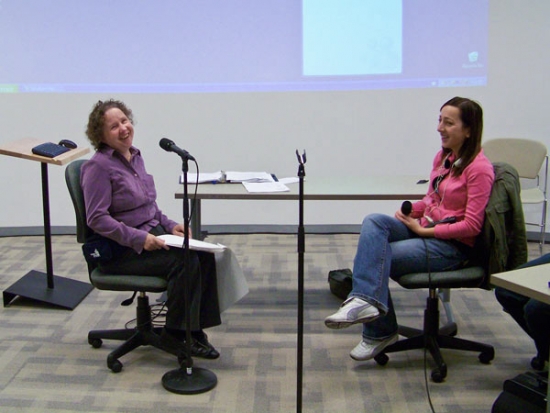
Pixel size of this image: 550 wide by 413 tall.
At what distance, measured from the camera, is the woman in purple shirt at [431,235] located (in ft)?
7.52

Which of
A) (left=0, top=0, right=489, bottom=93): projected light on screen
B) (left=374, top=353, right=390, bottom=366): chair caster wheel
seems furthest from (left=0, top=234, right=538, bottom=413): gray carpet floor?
(left=0, top=0, right=489, bottom=93): projected light on screen

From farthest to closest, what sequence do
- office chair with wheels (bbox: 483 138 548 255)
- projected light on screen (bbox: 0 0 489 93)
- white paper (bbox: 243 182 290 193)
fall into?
projected light on screen (bbox: 0 0 489 93) → office chair with wheels (bbox: 483 138 548 255) → white paper (bbox: 243 182 290 193)

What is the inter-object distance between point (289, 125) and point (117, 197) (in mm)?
2218

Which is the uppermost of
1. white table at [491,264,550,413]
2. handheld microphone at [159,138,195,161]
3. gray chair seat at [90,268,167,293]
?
handheld microphone at [159,138,195,161]

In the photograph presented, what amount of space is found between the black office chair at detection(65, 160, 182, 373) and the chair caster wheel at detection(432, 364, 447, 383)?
986mm

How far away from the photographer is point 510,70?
4.26 m

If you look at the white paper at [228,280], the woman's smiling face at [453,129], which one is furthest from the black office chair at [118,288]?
the woman's smiling face at [453,129]

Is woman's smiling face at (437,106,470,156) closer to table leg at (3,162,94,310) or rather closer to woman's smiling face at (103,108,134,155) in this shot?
woman's smiling face at (103,108,134,155)

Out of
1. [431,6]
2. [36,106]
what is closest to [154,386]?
[36,106]

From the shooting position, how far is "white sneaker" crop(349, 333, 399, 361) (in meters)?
2.44

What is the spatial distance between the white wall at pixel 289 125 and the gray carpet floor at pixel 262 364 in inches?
49.7

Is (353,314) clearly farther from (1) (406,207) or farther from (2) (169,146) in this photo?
(2) (169,146)

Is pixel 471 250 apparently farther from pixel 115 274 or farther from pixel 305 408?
pixel 115 274

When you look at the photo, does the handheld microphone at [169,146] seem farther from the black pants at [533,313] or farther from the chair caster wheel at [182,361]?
the black pants at [533,313]
